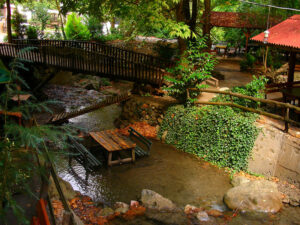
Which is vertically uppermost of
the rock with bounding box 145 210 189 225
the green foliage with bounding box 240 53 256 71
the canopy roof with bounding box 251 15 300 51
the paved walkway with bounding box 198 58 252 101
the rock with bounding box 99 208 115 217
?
the canopy roof with bounding box 251 15 300 51

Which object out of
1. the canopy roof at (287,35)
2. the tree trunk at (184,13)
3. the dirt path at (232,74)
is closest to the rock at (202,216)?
the canopy roof at (287,35)

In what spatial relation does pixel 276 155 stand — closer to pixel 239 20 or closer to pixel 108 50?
pixel 108 50

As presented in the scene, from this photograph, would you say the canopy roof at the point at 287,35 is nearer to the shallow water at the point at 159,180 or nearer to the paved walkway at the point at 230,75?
the paved walkway at the point at 230,75

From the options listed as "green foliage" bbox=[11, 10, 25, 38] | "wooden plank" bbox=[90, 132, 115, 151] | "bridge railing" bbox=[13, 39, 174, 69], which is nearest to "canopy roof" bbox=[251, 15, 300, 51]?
"bridge railing" bbox=[13, 39, 174, 69]

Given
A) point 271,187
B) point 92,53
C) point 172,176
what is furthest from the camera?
point 92,53

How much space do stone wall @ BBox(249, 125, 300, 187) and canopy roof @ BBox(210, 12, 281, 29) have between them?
12.9 metres

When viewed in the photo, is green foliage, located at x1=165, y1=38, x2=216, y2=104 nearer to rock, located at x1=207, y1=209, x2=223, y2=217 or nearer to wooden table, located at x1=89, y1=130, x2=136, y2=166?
wooden table, located at x1=89, y1=130, x2=136, y2=166

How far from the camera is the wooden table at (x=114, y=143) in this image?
9375mm

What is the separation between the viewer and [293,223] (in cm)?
710

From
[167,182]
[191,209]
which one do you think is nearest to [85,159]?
[167,182]

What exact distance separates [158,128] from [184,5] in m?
5.42

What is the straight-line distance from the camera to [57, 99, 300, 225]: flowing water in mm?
7470

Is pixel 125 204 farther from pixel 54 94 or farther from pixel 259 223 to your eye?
pixel 54 94

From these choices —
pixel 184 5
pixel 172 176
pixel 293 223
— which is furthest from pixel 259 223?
pixel 184 5
